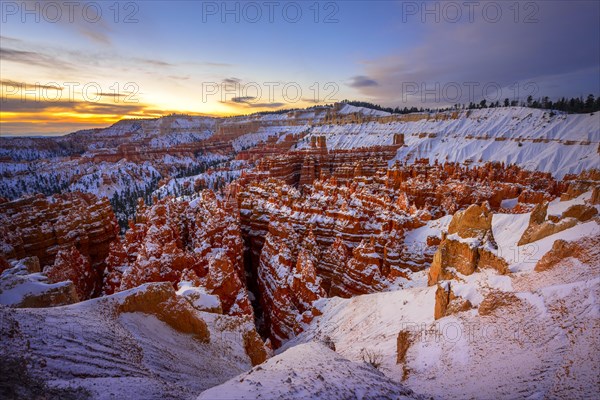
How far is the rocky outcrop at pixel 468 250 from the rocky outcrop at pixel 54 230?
31.2m

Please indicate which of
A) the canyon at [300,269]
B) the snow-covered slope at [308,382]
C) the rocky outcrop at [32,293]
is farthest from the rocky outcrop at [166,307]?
the snow-covered slope at [308,382]

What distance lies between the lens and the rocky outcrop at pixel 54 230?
30.8m

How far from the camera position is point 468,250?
17609 millimetres

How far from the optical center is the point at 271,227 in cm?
3544

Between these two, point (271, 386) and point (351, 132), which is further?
point (351, 132)

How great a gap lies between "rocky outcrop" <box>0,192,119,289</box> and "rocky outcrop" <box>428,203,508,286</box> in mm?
31249

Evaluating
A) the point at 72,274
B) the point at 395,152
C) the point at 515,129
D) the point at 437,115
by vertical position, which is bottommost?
the point at 72,274

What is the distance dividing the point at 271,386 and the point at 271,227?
28.7 metres

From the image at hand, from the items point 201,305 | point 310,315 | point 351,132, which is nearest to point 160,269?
point 201,305

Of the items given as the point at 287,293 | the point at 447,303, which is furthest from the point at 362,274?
the point at 447,303

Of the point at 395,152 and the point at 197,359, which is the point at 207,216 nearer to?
the point at 197,359

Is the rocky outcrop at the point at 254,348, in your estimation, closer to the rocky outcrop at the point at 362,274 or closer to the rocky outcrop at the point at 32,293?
the rocky outcrop at the point at 32,293

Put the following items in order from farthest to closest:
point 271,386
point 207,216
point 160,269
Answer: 1. point 207,216
2. point 160,269
3. point 271,386

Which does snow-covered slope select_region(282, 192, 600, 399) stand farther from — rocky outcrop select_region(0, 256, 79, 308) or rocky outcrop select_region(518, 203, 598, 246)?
rocky outcrop select_region(0, 256, 79, 308)
